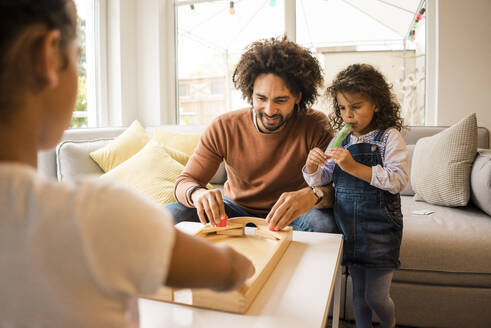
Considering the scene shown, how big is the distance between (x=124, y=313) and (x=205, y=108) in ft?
10.3

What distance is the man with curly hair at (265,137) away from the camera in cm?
148

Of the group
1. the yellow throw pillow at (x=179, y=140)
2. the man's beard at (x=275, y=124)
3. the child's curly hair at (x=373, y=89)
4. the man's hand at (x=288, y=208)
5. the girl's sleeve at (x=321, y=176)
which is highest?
the child's curly hair at (x=373, y=89)

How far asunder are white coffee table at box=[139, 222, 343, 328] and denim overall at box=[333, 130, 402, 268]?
31 centimetres

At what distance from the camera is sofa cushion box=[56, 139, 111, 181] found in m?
2.18

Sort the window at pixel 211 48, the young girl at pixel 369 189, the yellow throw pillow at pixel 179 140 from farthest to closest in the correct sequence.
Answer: the window at pixel 211 48
the yellow throw pillow at pixel 179 140
the young girl at pixel 369 189

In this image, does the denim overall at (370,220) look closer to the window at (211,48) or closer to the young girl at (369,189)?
the young girl at (369,189)

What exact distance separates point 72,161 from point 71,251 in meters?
2.02

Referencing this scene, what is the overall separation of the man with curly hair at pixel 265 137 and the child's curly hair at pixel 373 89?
247mm

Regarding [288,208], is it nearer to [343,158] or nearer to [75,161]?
[343,158]

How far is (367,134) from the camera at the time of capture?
4.14 feet

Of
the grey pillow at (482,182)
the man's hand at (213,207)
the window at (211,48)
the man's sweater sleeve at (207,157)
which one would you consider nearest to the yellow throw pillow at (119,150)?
the man's sweater sleeve at (207,157)

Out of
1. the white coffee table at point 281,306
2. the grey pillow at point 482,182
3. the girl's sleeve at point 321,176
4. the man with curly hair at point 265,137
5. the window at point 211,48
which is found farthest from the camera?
the window at point 211,48

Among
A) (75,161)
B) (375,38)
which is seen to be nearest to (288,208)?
(75,161)

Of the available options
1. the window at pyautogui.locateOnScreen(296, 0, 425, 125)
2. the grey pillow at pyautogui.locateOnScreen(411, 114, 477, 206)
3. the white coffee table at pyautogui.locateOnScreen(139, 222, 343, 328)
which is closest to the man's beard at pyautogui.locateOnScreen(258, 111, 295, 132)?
the white coffee table at pyautogui.locateOnScreen(139, 222, 343, 328)
